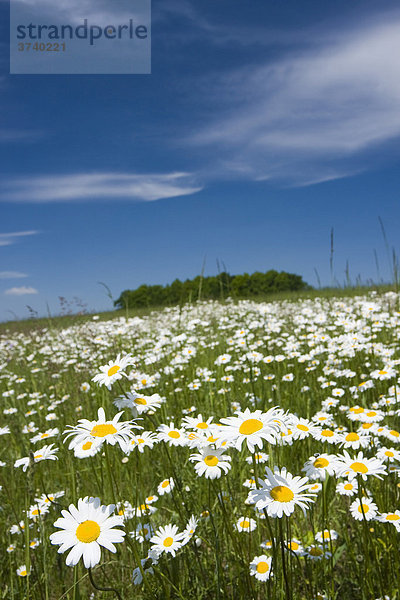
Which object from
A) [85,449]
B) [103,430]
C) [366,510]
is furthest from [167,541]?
[366,510]

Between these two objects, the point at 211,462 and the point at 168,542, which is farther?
the point at 168,542

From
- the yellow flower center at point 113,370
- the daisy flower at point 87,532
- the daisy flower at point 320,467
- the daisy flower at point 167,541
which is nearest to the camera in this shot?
the daisy flower at point 87,532

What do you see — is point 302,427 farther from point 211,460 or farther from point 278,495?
point 278,495

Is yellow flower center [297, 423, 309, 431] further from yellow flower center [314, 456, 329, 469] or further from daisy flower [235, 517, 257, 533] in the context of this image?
daisy flower [235, 517, 257, 533]

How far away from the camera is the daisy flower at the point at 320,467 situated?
1.84 m

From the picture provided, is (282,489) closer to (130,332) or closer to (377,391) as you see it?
(377,391)

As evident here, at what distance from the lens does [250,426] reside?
157 centimetres

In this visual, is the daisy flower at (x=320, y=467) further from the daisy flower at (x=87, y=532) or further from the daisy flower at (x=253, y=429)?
the daisy flower at (x=87, y=532)

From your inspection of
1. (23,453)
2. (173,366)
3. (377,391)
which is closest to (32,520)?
(23,453)

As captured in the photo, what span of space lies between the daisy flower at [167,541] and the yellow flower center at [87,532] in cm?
77

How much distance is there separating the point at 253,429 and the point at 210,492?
6.05ft

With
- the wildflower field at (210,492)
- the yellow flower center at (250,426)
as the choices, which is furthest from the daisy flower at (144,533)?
the yellow flower center at (250,426)

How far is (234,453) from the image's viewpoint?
125 inches

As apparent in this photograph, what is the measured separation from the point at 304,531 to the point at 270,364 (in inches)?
130
